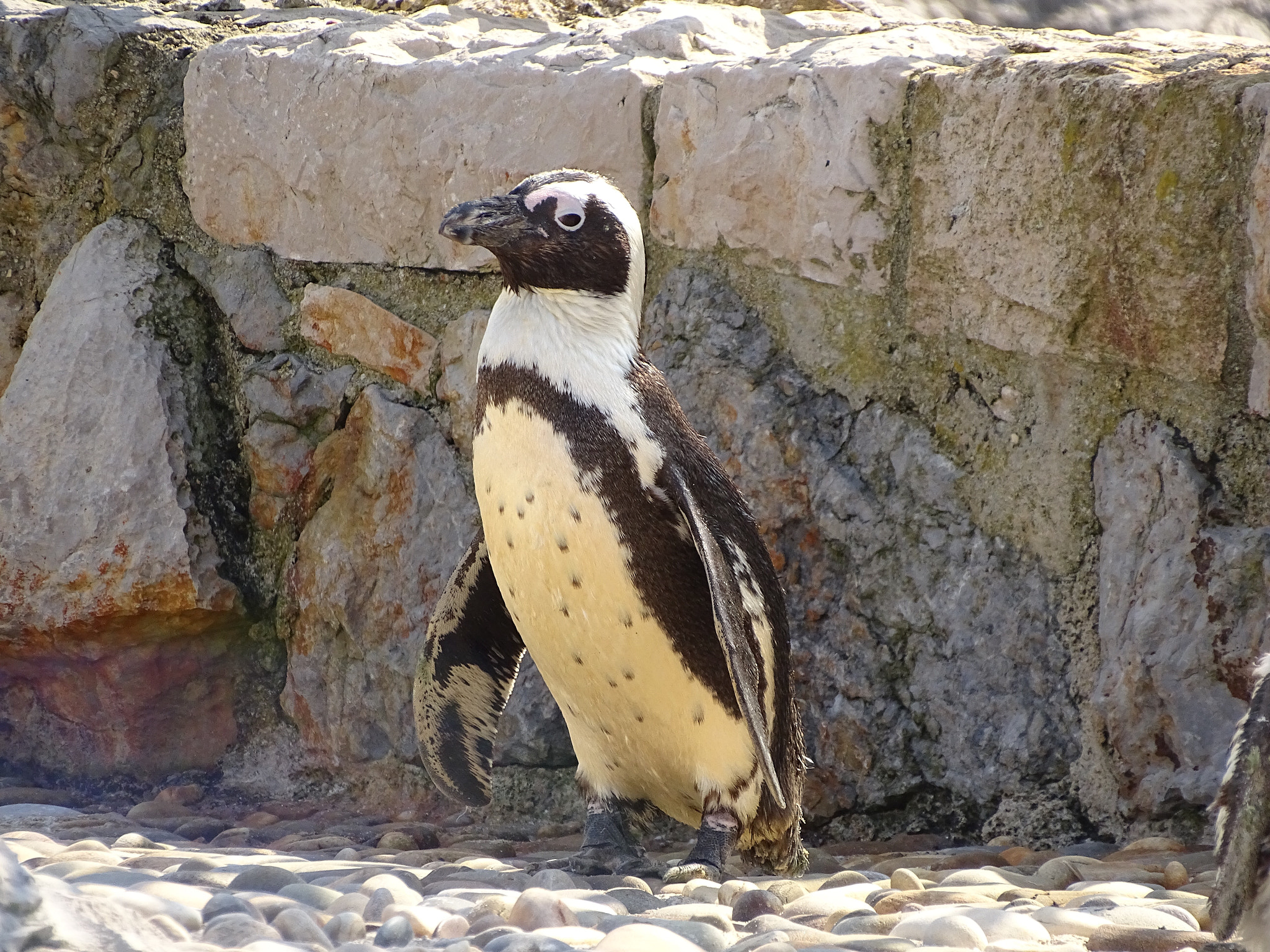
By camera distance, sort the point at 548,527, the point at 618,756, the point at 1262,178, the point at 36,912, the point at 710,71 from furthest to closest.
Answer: the point at 710,71 → the point at 618,756 → the point at 548,527 → the point at 1262,178 → the point at 36,912

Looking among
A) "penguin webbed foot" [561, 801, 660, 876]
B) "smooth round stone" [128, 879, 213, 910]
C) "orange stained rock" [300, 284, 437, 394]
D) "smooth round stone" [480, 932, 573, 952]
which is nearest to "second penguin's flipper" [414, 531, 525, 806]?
"penguin webbed foot" [561, 801, 660, 876]

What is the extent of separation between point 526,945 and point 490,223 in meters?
→ 1.16

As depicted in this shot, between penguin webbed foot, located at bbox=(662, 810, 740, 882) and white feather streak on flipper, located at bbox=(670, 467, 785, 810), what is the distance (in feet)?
0.37

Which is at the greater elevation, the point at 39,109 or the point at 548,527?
the point at 39,109

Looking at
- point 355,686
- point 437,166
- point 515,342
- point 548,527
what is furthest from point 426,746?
point 437,166

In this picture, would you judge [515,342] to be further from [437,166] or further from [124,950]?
[124,950]

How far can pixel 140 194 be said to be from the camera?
10.3 ft

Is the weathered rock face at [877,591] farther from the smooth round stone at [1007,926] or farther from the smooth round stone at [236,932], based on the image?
the smooth round stone at [236,932]

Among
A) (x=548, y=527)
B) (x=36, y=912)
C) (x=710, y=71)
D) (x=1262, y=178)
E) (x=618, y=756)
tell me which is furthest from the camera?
(x=710, y=71)

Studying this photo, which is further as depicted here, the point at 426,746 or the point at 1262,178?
the point at 426,746

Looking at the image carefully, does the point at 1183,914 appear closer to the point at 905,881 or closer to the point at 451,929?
the point at 905,881

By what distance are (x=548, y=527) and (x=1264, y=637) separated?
41.6 inches

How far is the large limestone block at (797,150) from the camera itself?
245 centimetres

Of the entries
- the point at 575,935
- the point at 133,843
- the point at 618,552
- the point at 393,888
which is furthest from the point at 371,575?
the point at 575,935
